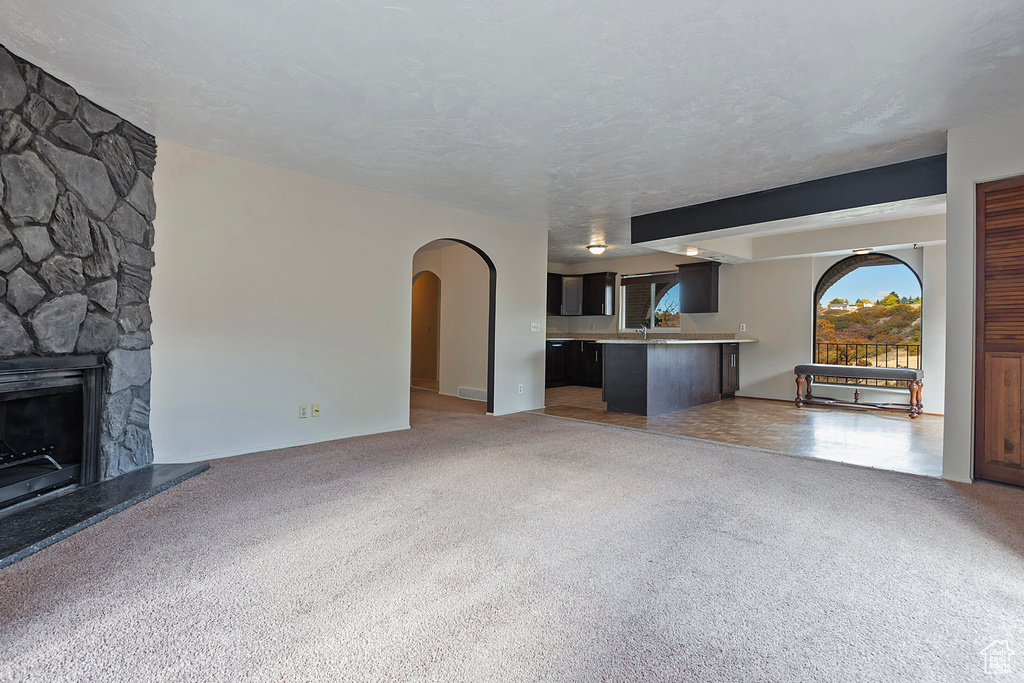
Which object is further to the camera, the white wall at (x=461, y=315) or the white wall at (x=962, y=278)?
the white wall at (x=461, y=315)

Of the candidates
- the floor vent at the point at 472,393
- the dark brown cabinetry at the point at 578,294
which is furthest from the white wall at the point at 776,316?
the floor vent at the point at 472,393

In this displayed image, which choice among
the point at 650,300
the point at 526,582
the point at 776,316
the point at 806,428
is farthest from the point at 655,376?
the point at 526,582

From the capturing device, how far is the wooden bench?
237 inches

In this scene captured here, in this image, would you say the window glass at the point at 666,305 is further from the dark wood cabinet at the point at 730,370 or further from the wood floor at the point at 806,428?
the wood floor at the point at 806,428

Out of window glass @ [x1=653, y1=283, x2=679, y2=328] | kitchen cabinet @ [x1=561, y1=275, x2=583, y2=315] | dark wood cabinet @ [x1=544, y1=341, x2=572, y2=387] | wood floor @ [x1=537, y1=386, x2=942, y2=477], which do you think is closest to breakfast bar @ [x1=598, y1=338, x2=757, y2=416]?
wood floor @ [x1=537, y1=386, x2=942, y2=477]

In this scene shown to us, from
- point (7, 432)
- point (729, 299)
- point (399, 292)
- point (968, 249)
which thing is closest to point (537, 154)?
point (399, 292)

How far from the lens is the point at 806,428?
5215 mm

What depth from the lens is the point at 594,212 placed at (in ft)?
18.1

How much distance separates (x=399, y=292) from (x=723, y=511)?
137 inches

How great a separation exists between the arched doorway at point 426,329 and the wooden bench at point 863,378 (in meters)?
6.13

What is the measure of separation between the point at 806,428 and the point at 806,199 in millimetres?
2452

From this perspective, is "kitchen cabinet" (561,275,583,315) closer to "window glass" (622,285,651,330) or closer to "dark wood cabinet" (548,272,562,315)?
"dark wood cabinet" (548,272,562,315)

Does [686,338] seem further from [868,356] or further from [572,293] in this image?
[868,356]

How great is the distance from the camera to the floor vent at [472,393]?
7102mm
